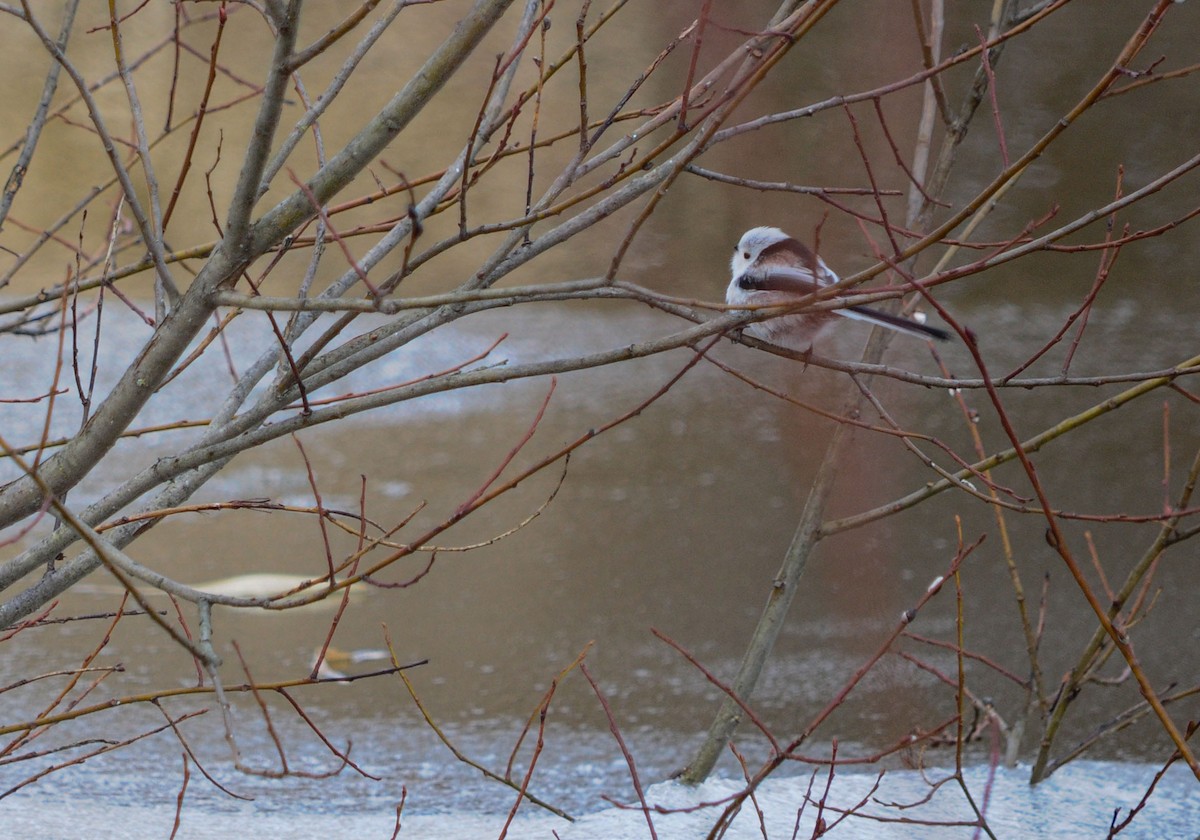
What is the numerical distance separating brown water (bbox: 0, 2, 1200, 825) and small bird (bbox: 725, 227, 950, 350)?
1309 millimetres

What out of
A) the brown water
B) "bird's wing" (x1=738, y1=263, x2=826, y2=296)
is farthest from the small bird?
the brown water

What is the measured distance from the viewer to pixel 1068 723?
3.24m

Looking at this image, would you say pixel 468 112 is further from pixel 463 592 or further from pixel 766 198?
pixel 463 592

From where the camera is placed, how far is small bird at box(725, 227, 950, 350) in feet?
7.02

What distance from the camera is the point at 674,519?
4.34m

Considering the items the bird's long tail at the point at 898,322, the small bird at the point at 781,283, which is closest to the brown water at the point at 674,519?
the small bird at the point at 781,283

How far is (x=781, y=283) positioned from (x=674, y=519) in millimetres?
2038

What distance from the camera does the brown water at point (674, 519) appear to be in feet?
10.7

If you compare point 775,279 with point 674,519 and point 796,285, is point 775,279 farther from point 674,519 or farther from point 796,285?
point 674,519

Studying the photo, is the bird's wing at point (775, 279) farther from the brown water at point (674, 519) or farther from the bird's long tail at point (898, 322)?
the brown water at point (674, 519)

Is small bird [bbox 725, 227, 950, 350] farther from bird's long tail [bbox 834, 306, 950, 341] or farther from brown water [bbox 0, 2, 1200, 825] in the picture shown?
brown water [bbox 0, 2, 1200, 825]

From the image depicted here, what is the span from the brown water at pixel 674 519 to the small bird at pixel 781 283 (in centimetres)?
131

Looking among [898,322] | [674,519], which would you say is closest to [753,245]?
[898,322]

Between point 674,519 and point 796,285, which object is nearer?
point 796,285
